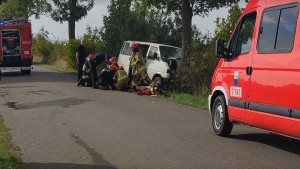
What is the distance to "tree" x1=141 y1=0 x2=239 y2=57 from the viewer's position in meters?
20.0

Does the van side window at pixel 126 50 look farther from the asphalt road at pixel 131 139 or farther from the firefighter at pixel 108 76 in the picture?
the asphalt road at pixel 131 139

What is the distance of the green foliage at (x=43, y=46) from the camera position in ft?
161

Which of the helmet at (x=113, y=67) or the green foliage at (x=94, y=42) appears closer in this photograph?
the helmet at (x=113, y=67)

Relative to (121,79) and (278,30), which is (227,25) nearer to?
(121,79)

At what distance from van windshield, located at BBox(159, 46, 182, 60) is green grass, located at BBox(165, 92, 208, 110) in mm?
1828

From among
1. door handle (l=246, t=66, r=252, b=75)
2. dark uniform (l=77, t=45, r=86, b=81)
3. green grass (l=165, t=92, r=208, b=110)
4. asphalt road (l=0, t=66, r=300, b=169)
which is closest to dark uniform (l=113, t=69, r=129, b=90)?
green grass (l=165, t=92, r=208, b=110)

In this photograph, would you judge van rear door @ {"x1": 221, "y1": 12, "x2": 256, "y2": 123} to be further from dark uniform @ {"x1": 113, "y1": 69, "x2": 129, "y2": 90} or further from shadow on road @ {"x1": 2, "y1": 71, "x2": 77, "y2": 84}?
shadow on road @ {"x1": 2, "y1": 71, "x2": 77, "y2": 84}

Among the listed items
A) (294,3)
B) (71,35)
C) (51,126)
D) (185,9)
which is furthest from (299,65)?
(71,35)

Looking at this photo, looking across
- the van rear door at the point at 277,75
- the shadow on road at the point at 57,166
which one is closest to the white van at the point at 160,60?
the van rear door at the point at 277,75

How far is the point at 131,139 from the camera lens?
373 inches

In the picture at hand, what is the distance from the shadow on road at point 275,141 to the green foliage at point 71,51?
24326mm

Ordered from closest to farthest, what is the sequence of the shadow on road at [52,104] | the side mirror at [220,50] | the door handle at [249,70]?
1. the door handle at [249,70]
2. the side mirror at [220,50]
3. the shadow on road at [52,104]

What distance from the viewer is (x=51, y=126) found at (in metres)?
11.1

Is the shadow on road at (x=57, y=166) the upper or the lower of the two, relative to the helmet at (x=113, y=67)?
lower
